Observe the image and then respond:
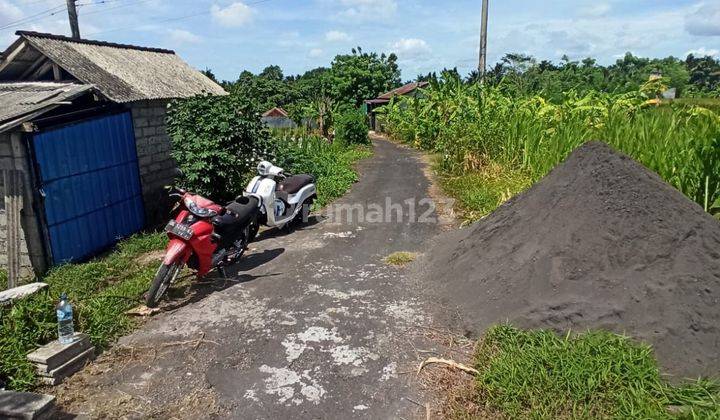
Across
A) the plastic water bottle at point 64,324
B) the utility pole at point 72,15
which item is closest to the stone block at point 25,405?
the plastic water bottle at point 64,324

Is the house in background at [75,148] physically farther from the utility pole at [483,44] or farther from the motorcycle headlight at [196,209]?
the utility pole at [483,44]

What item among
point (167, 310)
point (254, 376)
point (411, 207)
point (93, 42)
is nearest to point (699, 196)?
point (411, 207)

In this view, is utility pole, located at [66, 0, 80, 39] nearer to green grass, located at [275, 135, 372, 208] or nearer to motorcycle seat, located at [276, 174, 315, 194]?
green grass, located at [275, 135, 372, 208]

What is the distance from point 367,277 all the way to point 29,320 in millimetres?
3491

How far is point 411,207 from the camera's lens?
9211mm

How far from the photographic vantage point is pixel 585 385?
10.5 ft

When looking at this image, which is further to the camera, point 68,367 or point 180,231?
point 180,231

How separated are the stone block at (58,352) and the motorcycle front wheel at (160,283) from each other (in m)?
0.82

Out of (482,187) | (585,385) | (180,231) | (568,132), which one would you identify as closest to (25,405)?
(180,231)

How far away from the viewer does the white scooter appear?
23.3 ft

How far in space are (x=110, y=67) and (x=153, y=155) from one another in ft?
5.88

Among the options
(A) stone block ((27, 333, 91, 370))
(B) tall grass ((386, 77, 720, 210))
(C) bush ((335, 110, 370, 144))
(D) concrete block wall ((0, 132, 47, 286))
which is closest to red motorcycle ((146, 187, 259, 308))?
(A) stone block ((27, 333, 91, 370))

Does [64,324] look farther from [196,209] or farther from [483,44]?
[483,44]

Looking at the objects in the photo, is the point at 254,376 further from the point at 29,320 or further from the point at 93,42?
the point at 93,42
